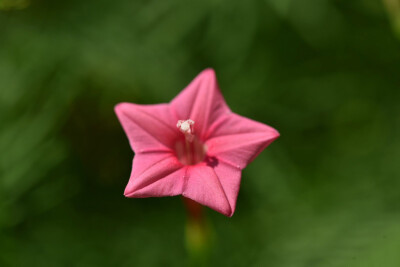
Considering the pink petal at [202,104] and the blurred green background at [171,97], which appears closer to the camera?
the pink petal at [202,104]

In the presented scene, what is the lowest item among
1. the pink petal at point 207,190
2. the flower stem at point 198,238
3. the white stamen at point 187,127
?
the flower stem at point 198,238

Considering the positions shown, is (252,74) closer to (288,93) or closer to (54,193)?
(288,93)

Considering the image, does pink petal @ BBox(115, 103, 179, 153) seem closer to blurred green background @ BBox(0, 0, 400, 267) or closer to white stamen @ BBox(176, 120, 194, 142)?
white stamen @ BBox(176, 120, 194, 142)

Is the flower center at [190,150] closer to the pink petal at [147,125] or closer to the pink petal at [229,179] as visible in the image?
the pink petal at [147,125]

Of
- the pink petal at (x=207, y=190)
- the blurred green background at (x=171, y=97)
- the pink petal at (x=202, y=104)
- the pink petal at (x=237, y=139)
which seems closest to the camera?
the pink petal at (x=207, y=190)

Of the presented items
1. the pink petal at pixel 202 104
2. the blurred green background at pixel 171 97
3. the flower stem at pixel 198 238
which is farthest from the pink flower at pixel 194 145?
the blurred green background at pixel 171 97

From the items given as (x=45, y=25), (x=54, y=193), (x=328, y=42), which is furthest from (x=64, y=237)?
(x=328, y=42)

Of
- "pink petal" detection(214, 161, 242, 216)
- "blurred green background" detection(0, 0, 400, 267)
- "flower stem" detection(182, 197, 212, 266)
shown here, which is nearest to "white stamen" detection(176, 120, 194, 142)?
"pink petal" detection(214, 161, 242, 216)
